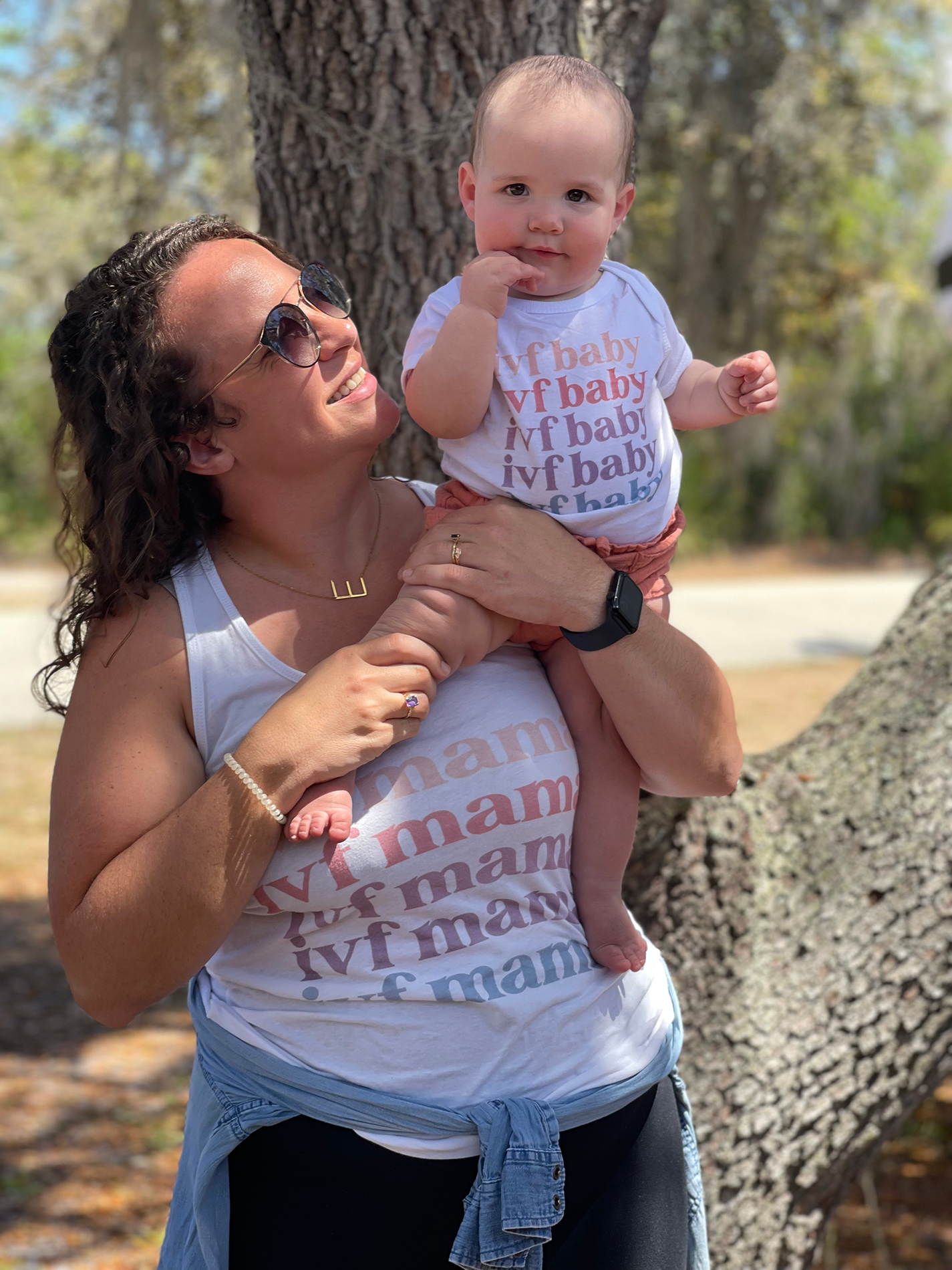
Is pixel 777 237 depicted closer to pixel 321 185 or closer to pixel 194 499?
pixel 321 185

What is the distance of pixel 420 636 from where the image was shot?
150 centimetres

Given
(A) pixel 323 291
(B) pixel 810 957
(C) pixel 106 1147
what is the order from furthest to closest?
(C) pixel 106 1147 < (B) pixel 810 957 < (A) pixel 323 291

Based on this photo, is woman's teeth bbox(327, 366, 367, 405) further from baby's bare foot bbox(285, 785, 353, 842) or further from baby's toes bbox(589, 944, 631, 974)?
baby's toes bbox(589, 944, 631, 974)

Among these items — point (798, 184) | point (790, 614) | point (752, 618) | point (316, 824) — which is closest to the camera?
point (316, 824)

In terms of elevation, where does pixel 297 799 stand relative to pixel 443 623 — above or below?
below

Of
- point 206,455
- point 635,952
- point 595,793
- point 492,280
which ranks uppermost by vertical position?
point 492,280

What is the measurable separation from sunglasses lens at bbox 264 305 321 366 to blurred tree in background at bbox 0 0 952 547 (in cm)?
471

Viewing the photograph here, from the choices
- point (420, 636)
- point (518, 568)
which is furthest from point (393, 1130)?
point (518, 568)

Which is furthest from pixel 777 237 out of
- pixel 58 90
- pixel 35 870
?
pixel 35 870

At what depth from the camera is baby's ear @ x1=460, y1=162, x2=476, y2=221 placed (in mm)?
1632

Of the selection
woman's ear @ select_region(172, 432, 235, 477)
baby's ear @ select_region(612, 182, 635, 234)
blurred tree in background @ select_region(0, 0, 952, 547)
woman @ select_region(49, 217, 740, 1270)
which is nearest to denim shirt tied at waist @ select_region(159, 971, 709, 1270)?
woman @ select_region(49, 217, 740, 1270)

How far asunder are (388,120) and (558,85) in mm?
665

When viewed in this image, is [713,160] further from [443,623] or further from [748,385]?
[443,623]

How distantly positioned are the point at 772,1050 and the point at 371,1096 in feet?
2.95
